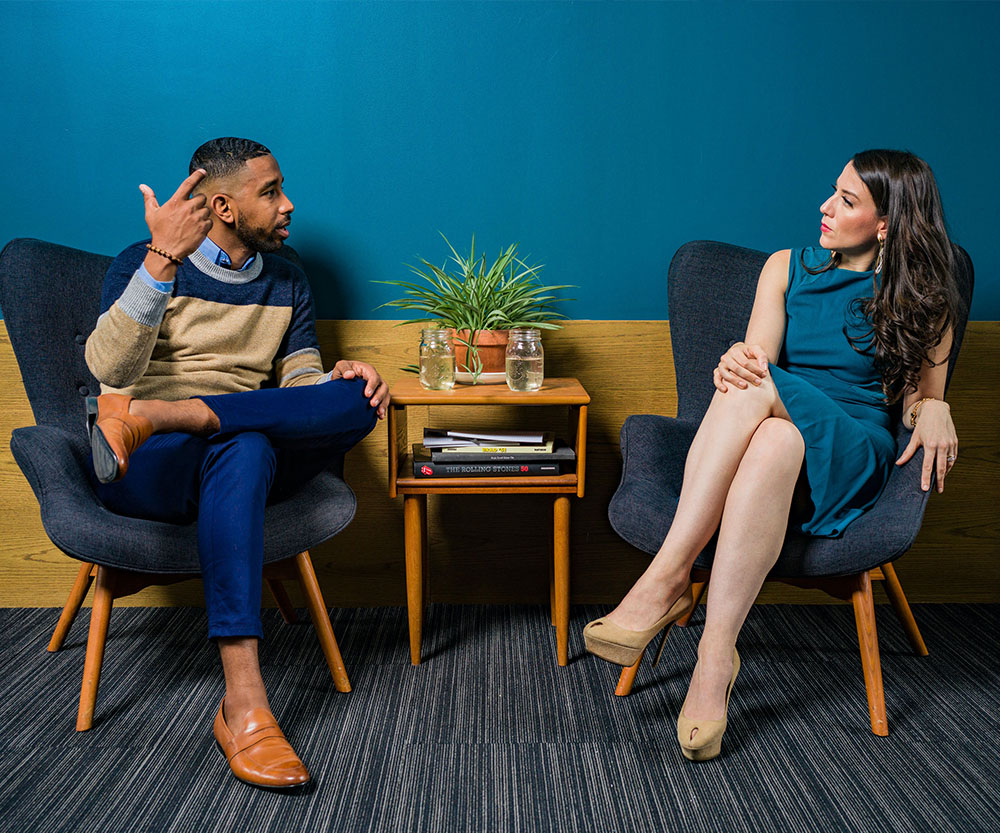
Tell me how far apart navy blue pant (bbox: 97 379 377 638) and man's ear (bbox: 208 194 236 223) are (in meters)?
0.47

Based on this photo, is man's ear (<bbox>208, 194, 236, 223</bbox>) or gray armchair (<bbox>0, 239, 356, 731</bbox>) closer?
gray armchair (<bbox>0, 239, 356, 731</bbox>)

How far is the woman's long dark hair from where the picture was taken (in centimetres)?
173

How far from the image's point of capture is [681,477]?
185 centimetres

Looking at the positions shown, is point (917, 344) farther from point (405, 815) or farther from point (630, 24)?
point (405, 815)

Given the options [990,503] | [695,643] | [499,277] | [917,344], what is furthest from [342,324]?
[990,503]

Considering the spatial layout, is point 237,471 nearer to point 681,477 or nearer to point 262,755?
point 262,755

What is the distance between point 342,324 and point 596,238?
72 centimetres

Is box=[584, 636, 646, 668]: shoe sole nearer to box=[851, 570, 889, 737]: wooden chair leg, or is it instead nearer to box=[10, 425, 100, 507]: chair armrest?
box=[851, 570, 889, 737]: wooden chair leg

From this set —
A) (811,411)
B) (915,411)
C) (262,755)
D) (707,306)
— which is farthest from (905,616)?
(262,755)

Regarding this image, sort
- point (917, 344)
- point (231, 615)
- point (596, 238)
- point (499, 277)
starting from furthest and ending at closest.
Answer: point (596, 238) → point (499, 277) → point (917, 344) → point (231, 615)

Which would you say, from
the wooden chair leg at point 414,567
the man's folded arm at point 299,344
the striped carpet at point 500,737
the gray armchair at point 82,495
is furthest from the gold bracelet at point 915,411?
the man's folded arm at point 299,344

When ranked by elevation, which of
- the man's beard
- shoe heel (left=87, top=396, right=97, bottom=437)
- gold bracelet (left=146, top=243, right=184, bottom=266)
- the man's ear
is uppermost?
the man's ear

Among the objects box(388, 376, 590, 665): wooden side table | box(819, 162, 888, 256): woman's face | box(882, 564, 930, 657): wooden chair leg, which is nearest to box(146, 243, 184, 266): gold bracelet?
box(388, 376, 590, 665): wooden side table

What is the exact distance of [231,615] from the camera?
4.92ft
